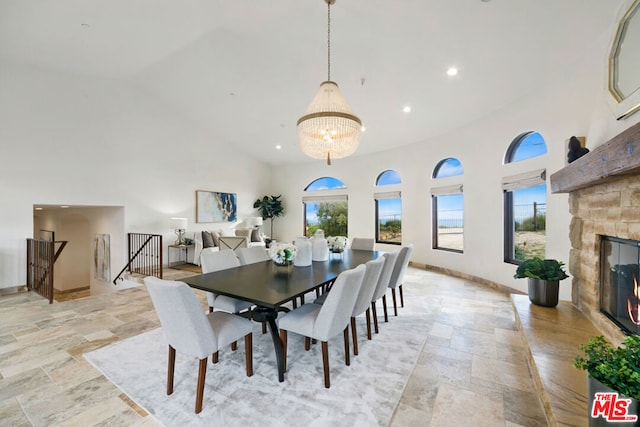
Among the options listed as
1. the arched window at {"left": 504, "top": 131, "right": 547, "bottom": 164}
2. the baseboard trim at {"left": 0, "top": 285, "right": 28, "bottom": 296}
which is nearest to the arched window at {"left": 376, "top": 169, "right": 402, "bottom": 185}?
the arched window at {"left": 504, "top": 131, "right": 547, "bottom": 164}

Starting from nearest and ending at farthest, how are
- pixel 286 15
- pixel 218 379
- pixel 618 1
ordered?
pixel 218 379 → pixel 618 1 → pixel 286 15

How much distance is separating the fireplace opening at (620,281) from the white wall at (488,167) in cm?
88

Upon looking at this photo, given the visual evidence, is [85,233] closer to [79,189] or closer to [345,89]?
[79,189]

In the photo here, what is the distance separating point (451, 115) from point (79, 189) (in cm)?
697

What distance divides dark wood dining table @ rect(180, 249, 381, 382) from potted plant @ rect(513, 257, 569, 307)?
1.84 metres

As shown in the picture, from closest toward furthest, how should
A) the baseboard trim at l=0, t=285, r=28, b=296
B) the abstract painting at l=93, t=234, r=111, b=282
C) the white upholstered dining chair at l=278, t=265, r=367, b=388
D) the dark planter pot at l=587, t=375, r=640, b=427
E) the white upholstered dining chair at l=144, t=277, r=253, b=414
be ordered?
the dark planter pot at l=587, t=375, r=640, b=427 < the white upholstered dining chair at l=144, t=277, r=253, b=414 < the white upholstered dining chair at l=278, t=265, r=367, b=388 < the baseboard trim at l=0, t=285, r=28, b=296 < the abstract painting at l=93, t=234, r=111, b=282

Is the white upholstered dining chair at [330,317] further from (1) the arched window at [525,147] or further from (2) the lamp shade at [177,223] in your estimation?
(2) the lamp shade at [177,223]

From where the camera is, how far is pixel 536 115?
12.1ft

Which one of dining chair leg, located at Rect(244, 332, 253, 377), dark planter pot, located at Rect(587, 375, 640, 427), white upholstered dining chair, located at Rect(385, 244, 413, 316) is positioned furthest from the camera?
white upholstered dining chair, located at Rect(385, 244, 413, 316)

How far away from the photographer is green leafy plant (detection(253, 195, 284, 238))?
28.2 feet

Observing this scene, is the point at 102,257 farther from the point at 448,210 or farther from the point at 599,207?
the point at 599,207

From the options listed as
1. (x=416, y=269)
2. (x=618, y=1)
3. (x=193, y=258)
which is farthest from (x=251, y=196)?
(x=618, y=1)

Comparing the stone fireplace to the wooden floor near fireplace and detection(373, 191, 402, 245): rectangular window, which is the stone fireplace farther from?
detection(373, 191, 402, 245): rectangular window

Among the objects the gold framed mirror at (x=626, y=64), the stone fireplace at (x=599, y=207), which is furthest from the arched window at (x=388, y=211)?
the gold framed mirror at (x=626, y=64)
